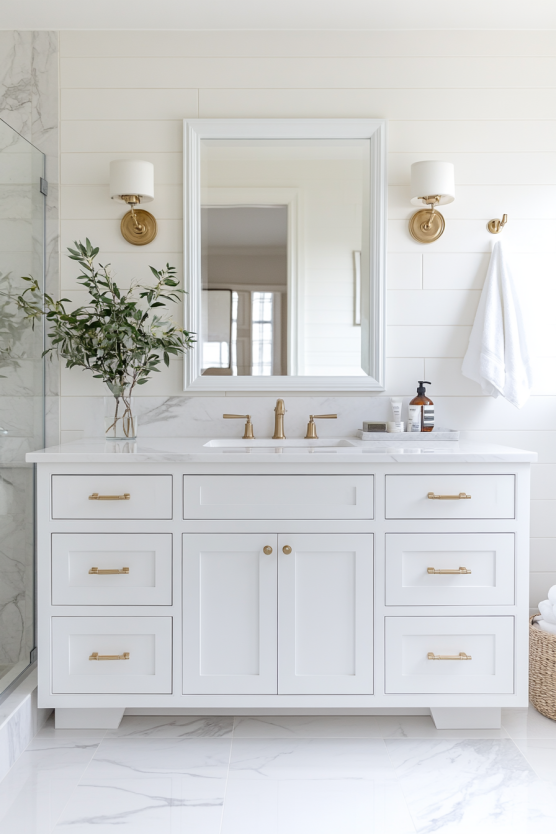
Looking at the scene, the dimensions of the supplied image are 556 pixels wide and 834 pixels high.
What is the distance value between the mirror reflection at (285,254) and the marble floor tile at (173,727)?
3.86 ft

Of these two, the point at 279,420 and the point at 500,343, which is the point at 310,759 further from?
the point at 500,343

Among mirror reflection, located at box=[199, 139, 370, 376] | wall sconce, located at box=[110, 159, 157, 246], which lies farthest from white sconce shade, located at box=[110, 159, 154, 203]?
mirror reflection, located at box=[199, 139, 370, 376]

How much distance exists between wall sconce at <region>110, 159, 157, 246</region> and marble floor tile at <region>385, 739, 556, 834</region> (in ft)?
6.15

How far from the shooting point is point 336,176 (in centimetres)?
232

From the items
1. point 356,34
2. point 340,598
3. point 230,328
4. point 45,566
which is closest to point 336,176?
point 356,34

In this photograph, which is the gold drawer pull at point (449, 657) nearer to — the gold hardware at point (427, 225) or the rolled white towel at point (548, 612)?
the rolled white towel at point (548, 612)

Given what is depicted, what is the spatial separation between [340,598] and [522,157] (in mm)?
1718

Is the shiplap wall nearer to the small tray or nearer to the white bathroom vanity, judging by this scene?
the small tray

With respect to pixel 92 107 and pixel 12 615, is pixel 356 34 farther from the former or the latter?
pixel 12 615

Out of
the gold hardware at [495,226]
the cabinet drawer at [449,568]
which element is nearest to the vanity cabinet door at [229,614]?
the cabinet drawer at [449,568]

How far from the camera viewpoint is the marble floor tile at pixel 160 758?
170 cm

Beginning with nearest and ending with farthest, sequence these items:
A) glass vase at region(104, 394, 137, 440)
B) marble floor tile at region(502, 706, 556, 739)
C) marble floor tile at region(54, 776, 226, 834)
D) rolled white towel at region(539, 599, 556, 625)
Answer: marble floor tile at region(54, 776, 226, 834) → marble floor tile at region(502, 706, 556, 739) → rolled white towel at region(539, 599, 556, 625) → glass vase at region(104, 394, 137, 440)

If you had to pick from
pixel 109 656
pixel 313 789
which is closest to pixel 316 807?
pixel 313 789

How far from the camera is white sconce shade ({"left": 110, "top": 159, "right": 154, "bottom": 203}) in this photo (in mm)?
2201
